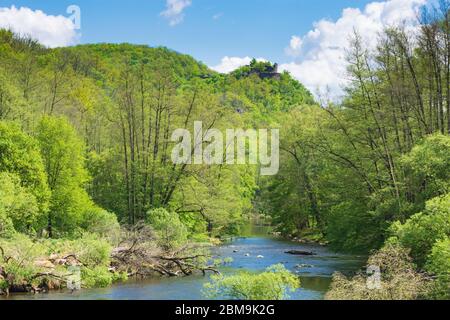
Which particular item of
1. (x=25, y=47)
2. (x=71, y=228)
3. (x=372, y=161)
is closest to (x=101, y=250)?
(x=71, y=228)

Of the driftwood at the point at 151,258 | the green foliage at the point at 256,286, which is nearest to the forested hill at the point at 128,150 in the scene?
the driftwood at the point at 151,258

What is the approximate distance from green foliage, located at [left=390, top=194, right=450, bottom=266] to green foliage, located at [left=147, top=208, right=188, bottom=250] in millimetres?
12474

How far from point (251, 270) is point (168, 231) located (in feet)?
16.6

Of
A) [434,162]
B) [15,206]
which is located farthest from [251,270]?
[15,206]

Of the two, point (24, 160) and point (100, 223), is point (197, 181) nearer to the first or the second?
point (100, 223)

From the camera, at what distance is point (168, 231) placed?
30047 mm

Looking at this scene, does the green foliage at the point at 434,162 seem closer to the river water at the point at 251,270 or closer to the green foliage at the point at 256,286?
the river water at the point at 251,270

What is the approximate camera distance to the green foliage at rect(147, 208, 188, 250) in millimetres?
29266

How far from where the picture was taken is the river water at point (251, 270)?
21.0m
